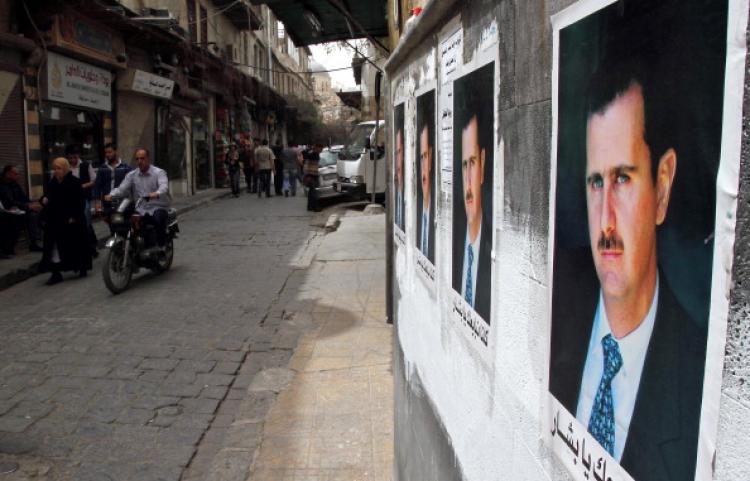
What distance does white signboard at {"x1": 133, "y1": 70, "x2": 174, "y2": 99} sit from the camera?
1678 centimetres

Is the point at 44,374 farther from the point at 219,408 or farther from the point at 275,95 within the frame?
the point at 275,95

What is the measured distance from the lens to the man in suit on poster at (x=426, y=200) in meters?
2.51

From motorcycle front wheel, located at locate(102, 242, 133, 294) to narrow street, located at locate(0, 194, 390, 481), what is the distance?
14 centimetres

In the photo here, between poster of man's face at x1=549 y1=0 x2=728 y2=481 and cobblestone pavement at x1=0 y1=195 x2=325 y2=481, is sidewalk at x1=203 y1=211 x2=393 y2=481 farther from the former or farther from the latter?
poster of man's face at x1=549 y1=0 x2=728 y2=481

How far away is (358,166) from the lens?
16.7m

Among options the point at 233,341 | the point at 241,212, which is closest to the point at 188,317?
the point at 233,341

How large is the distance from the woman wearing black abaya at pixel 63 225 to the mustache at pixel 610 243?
8.78 m

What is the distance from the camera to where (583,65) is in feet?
3.75

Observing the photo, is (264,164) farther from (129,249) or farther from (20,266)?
(129,249)

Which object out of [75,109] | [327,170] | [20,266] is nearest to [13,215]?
[20,266]

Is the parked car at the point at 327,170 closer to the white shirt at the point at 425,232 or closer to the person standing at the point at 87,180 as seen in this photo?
the person standing at the point at 87,180

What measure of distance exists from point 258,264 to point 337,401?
5472 millimetres

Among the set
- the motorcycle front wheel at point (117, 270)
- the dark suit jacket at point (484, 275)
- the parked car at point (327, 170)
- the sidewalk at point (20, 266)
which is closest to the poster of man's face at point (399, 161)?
the dark suit jacket at point (484, 275)

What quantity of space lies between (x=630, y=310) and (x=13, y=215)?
10.7m
